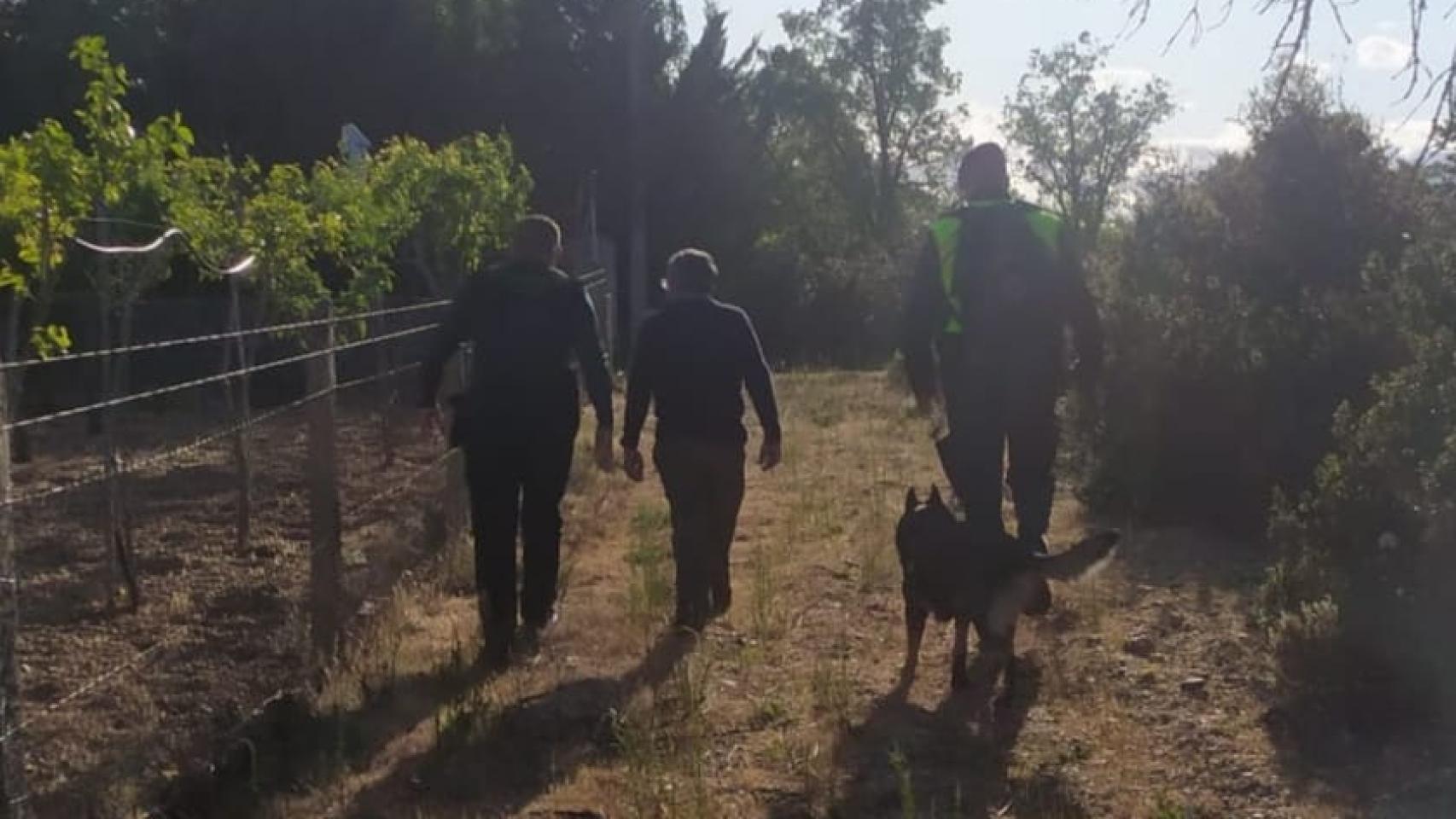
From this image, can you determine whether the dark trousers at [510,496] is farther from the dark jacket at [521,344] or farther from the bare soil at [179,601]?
the bare soil at [179,601]

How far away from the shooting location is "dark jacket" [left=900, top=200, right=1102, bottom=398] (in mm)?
6785

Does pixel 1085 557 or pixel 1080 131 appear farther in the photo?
pixel 1080 131

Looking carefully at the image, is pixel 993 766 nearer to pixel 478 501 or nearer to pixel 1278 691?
pixel 1278 691

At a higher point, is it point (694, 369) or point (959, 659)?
point (694, 369)

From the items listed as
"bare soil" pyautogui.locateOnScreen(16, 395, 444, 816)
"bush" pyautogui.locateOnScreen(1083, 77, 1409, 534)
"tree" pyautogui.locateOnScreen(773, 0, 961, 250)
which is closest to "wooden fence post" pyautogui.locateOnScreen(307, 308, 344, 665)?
"bare soil" pyautogui.locateOnScreen(16, 395, 444, 816)

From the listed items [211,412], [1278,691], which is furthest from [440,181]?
[1278,691]

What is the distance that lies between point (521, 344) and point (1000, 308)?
2.07m

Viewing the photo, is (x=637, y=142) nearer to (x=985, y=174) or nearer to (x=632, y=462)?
(x=632, y=462)

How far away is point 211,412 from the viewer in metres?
17.9

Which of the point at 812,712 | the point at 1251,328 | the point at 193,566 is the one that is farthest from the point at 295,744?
the point at 1251,328

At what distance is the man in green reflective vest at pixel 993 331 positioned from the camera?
6.80 metres

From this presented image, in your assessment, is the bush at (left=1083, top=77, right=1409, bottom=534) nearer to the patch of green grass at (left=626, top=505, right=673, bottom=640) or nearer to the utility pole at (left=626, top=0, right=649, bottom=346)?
the patch of green grass at (left=626, top=505, right=673, bottom=640)

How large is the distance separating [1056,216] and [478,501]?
277 centimetres

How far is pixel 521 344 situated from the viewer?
7355 mm
